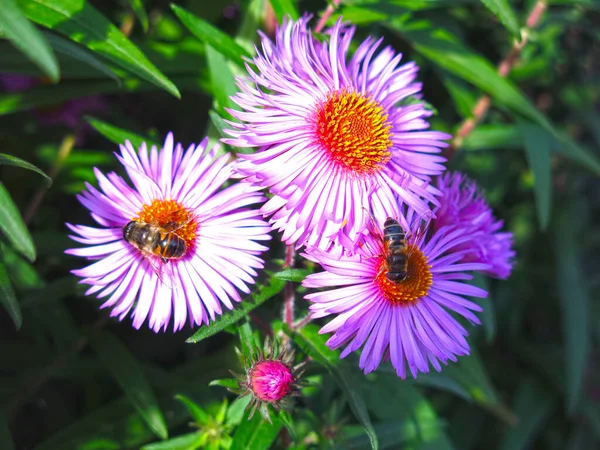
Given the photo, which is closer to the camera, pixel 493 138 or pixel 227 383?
pixel 227 383

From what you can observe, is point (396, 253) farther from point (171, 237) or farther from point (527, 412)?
point (527, 412)

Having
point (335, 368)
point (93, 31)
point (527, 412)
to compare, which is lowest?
point (527, 412)

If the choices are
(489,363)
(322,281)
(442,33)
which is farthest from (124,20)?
(489,363)

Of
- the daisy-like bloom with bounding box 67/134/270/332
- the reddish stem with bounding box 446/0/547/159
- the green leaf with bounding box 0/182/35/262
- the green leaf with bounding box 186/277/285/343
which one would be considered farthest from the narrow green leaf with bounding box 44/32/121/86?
the reddish stem with bounding box 446/0/547/159

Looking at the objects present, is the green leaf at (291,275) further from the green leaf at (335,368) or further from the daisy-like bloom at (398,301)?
the green leaf at (335,368)

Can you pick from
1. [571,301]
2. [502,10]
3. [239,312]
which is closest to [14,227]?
[239,312]

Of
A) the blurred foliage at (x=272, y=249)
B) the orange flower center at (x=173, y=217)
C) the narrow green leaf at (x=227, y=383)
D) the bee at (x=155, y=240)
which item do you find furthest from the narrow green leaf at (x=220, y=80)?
the narrow green leaf at (x=227, y=383)

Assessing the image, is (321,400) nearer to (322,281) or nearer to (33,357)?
(322,281)

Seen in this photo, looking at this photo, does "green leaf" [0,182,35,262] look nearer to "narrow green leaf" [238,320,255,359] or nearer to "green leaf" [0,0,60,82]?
"green leaf" [0,0,60,82]
